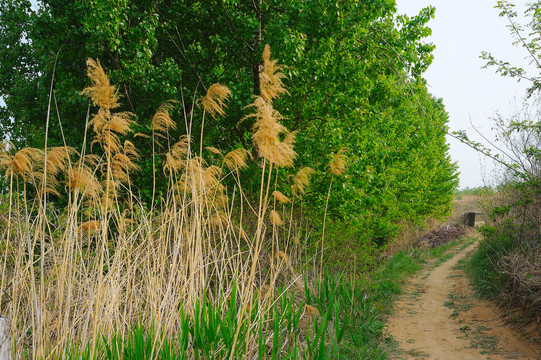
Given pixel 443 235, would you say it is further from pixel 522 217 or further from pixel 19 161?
pixel 19 161

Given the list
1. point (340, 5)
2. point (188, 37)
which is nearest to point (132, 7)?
point (188, 37)

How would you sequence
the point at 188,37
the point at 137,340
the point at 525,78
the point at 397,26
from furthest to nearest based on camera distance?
the point at 188,37 < the point at 397,26 < the point at 525,78 < the point at 137,340

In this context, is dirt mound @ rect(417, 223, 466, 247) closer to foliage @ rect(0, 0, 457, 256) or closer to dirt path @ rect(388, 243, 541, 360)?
dirt path @ rect(388, 243, 541, 360)

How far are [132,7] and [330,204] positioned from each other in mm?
5556

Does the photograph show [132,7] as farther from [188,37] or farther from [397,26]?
[397,26]

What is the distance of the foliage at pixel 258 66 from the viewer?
313 inches

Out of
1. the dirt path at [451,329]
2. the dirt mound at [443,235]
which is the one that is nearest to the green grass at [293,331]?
the dirt path at [451,329]

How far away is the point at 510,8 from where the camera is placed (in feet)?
27.3

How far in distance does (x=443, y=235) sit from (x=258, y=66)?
52.5 ft

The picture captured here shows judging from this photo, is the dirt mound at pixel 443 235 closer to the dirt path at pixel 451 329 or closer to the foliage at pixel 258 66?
the dirt path at pixel 451 329

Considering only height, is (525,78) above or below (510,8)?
below

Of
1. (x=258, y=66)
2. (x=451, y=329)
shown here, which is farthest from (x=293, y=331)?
(x=258, y=66)

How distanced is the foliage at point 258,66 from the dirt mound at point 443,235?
11922mm

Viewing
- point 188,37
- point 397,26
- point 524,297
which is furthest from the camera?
point 188,37
